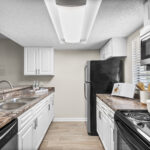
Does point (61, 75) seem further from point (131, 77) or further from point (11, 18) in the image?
point (11, 18)

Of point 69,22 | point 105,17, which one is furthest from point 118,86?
point 69,22

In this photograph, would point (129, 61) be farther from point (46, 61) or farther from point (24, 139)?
point (24, 139)

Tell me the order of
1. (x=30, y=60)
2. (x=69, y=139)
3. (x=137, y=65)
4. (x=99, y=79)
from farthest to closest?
1. (x=30, y=60)
2. (x=99, y=79)
3. (x=69, y=139)
4. (x=137, y=65)

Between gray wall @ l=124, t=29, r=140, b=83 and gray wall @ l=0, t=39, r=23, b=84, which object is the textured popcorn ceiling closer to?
gray wall @ l=124, t=29, r=140, b=83

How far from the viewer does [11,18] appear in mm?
1938

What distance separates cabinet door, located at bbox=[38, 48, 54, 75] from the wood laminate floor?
A: 148 centimetres

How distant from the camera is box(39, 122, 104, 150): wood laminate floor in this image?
249 cm

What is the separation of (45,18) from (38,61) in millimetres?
1948

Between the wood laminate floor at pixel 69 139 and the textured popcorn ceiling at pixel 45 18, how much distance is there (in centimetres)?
212

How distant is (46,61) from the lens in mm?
3764

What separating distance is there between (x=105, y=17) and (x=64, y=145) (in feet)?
7.61

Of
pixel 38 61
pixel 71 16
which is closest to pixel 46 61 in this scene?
pixel 38 61

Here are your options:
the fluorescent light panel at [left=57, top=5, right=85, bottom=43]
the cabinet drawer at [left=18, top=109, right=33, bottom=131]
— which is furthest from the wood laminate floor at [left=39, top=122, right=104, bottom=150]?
the fluorescent light panel at [left=57, top=5, right=85, bottom=43]

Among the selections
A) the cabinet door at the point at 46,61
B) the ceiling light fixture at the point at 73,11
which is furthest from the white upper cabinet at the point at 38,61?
the ceiling light fixture at the point at 73,11
